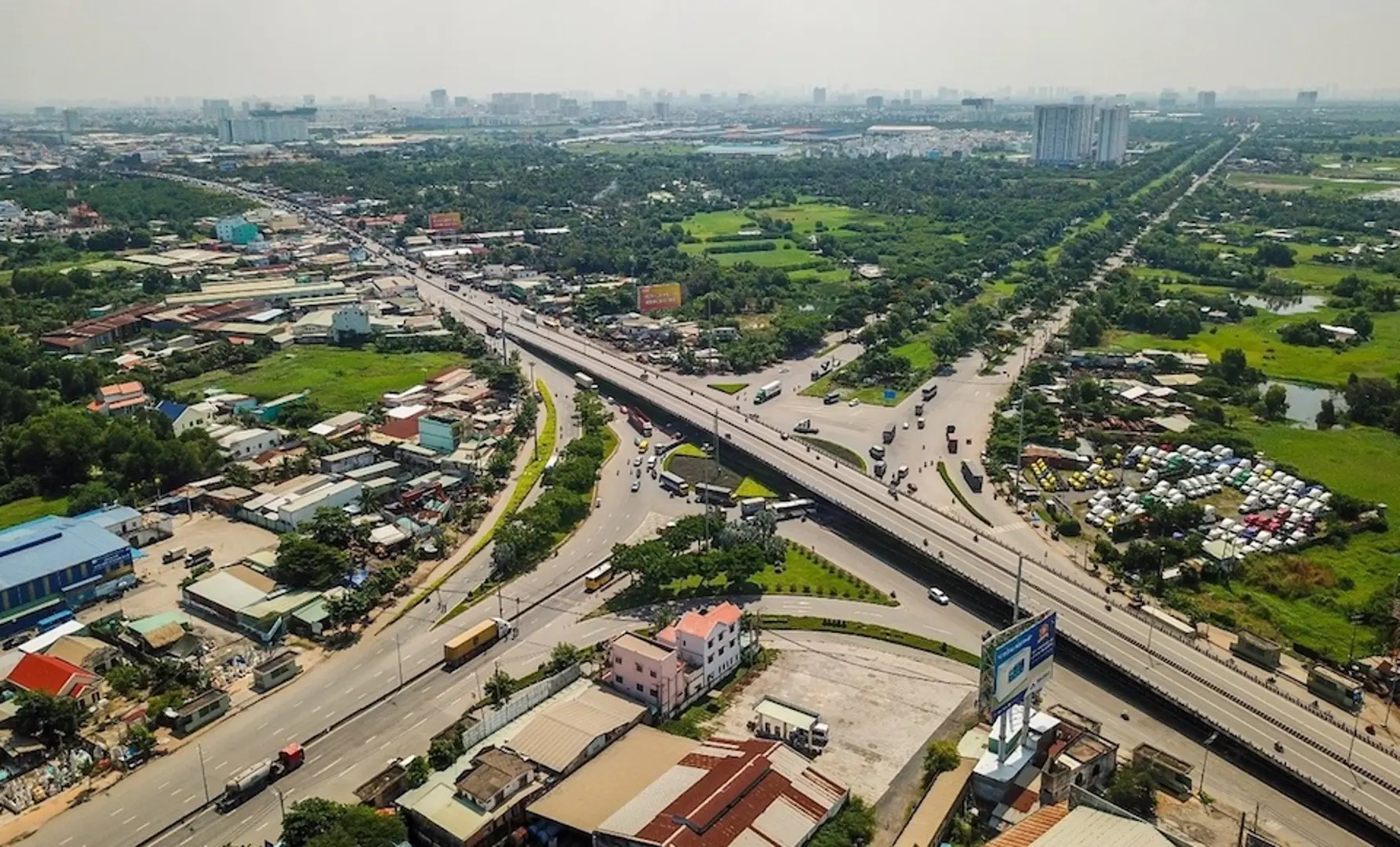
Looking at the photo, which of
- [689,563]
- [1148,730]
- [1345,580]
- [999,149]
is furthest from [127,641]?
[999,149]

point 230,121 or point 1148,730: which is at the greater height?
point 230,121

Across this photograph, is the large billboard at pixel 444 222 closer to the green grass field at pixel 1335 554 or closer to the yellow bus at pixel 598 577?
the yellow bus at pixel 598 577

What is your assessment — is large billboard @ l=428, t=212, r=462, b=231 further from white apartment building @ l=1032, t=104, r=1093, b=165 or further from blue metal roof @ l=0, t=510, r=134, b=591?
white apartment building @ l=1032, t=104, r=1093, b=165

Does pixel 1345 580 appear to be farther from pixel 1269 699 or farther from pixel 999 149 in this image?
pixel 999 149

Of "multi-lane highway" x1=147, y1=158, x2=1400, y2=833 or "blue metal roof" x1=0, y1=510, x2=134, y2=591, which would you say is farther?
"blue metal roof" x1=0, y1=510, x2=134, y2=591

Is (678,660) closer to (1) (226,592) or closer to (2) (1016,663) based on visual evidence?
(2) (1016,663)

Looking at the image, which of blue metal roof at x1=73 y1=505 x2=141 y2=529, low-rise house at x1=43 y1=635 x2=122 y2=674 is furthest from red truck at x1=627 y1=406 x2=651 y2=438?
low-rise house at x1=43 y1=635 x2=122 y2=674

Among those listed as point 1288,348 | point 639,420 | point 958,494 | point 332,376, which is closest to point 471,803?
point 958,494
